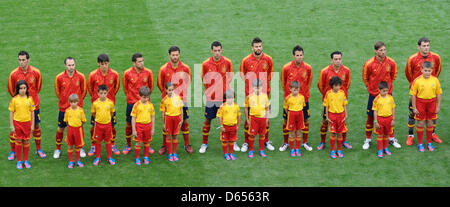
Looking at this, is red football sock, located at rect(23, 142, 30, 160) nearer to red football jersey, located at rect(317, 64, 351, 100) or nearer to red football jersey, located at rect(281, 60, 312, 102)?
red football jersey, located at rect(281, 60, 312, 102)

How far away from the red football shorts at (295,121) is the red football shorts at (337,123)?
1.57 feet

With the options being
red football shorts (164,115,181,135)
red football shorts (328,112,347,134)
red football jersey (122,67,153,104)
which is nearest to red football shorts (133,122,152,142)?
red football shorts (164,115,181,135)

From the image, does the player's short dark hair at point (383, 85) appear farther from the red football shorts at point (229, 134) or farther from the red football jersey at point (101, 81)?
the red football jersey at point (101, 81)

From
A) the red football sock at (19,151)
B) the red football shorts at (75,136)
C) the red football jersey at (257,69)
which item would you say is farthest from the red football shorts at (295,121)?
the red football sock at (19,151)

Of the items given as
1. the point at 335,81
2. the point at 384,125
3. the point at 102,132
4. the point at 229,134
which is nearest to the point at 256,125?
the point at 229,134

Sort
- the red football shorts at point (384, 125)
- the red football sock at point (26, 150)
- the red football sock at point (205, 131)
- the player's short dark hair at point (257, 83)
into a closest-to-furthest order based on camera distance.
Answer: the red football sock at point (26, 150), the player's short dark hair at point (257, 83), the red football shorts at point (384, 125), the red football sock at point (205, 131)

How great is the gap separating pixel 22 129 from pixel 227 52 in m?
5.94

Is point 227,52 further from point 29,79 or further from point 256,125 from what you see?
point 29,79

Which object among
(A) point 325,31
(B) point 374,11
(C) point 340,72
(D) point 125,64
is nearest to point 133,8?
(D) point 125,64

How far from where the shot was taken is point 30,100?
10.8 meters

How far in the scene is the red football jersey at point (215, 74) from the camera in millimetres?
11641

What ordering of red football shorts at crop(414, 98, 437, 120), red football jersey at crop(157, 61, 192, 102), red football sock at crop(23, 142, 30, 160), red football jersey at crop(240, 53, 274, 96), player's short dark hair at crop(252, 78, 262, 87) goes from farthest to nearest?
1. red football jersey at crop(240, 53, 274, 96)
2. red football shorts at crop(414, 98, 437, 120)
3. red football jersey at crop(157, 61, 192, 102)
4. player's short dark hair at crop(252, 78, 262, 87)
5. red football sock at crop(23, 142, 30, 160)

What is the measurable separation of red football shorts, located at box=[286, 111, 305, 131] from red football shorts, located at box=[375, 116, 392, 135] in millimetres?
1260

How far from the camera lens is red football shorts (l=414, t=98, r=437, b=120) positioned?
11.6 meters
